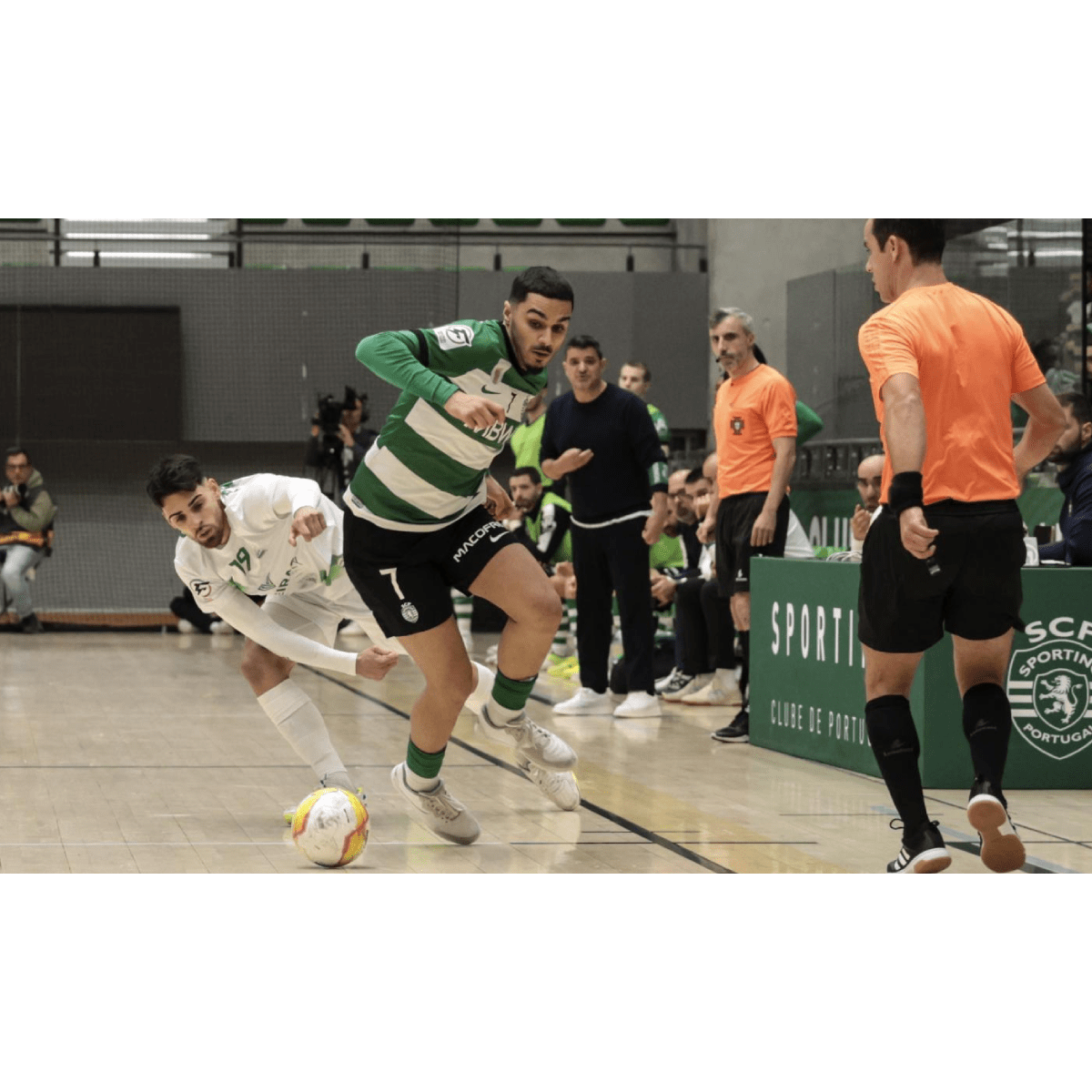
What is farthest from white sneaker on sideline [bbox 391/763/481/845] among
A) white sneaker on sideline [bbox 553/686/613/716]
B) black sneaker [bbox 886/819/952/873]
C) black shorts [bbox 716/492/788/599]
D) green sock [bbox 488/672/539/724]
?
Answer: white sneaker on sideline [bbox 553/686/613/716]

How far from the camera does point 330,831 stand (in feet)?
15.9

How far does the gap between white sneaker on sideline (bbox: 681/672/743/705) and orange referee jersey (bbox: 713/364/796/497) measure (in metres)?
1.69

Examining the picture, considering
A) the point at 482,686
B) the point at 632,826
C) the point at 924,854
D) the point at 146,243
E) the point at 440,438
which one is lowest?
the point at 632,826

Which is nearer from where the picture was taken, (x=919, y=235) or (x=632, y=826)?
(x=919, y=235)

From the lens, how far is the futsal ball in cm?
484

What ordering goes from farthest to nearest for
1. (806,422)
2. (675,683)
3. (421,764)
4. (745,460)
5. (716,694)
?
(675,683)
(716,694)
(806,422)
(745,460)
(421,764)

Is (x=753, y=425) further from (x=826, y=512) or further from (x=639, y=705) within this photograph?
(x=826, y=512)

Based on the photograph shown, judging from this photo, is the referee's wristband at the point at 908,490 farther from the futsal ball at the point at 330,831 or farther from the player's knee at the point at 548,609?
the futsal ball at the point at 330,831

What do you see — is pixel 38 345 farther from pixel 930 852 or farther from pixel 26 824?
pixel 930 852

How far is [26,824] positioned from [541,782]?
6.03ft

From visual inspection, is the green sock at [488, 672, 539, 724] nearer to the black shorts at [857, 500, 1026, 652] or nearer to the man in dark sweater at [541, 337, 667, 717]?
the black shorts at [857, 500, 1026, 652]

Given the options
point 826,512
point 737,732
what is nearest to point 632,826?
point 737,732

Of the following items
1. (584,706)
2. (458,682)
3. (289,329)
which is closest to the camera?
(458,682)

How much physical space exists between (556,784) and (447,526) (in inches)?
49.3
